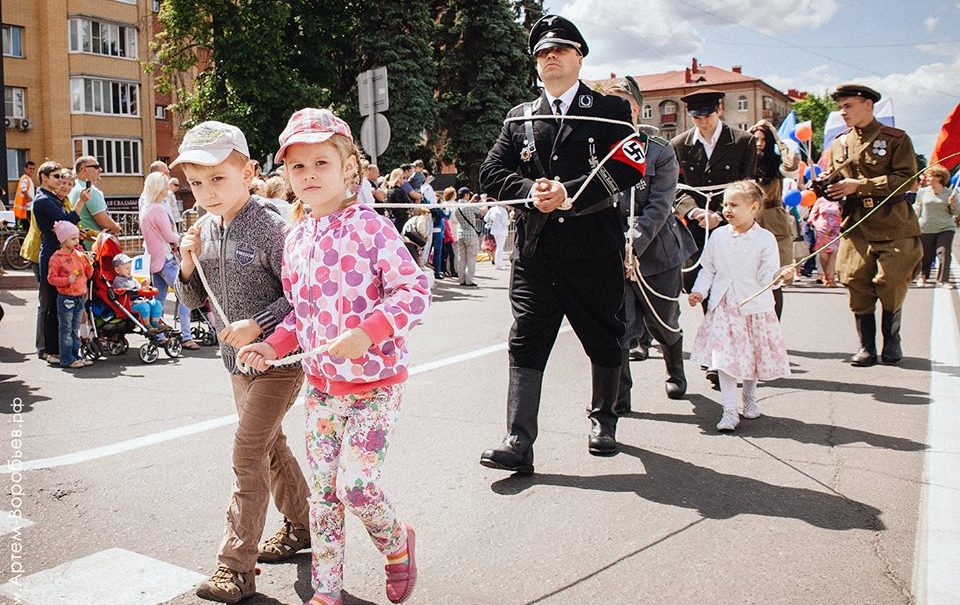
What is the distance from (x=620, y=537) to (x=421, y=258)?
11.9m

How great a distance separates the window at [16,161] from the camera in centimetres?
4466

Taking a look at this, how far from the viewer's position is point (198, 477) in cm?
481

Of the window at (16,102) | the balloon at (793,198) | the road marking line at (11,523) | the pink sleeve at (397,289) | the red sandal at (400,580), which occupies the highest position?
the window at (16,102)

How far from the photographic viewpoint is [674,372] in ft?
22.2

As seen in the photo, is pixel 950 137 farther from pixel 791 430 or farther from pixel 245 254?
pixel 245 254

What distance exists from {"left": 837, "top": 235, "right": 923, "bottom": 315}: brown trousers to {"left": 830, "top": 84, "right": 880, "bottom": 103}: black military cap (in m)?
1.36

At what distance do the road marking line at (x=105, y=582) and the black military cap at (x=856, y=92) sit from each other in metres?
6.93

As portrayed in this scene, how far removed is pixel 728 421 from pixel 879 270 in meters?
3.53

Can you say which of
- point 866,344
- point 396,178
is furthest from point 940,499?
point 396,178

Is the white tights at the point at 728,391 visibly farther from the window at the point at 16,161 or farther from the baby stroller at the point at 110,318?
the window at the point at 16,161

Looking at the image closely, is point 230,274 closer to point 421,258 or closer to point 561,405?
point 561,405

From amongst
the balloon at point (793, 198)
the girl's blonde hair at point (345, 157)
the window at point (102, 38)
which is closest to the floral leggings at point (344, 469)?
the girl's blonde hair at point (345, 157)

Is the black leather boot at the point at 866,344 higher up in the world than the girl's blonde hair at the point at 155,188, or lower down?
lower down

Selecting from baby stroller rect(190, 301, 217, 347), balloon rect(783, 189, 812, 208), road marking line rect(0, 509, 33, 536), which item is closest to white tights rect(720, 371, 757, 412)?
road marking line rect(0, 509, 33, 536)
